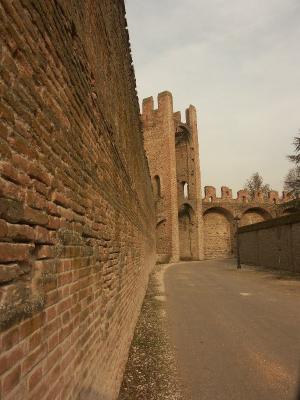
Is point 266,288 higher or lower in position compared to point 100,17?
lower

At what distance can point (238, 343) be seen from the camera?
22.3ft

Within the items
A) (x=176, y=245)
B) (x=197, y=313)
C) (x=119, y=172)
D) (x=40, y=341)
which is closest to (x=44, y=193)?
(x=40, y=341)

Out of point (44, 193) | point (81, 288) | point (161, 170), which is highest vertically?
point (161, 170)

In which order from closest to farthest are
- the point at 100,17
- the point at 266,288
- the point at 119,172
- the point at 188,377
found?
the point at 100,17 → the point at 188,377 → the point at 119,172 → the point at 266,288

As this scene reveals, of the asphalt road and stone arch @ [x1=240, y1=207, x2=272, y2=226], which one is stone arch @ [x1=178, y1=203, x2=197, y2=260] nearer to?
stone arch @ [x1=240, y1=207, x2=272, y2=226]

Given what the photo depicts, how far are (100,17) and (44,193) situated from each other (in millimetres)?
3172

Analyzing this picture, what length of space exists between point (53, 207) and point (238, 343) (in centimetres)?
554

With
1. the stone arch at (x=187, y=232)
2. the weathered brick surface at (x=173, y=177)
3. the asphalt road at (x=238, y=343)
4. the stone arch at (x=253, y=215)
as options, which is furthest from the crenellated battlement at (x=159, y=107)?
the asphalt road at (x=238, y=343)

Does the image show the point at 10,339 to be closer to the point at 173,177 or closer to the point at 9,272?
the point at 9,272

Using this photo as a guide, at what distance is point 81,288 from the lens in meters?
2.88

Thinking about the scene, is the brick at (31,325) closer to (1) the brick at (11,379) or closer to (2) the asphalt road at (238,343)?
(1) the brick at (11,379)

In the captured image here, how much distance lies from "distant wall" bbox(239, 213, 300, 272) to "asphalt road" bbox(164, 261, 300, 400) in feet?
24.7

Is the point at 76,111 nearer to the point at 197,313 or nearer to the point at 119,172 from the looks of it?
the point at 119,172

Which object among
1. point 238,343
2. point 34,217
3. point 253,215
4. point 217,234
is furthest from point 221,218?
point 34,217
